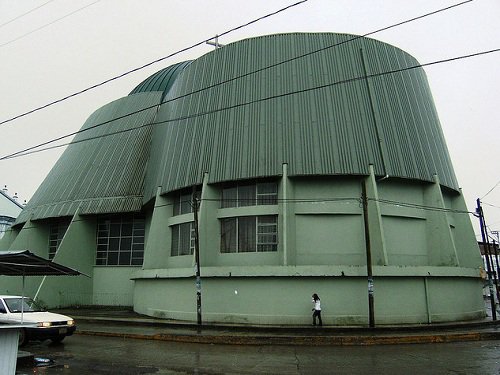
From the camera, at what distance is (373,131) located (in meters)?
24.6

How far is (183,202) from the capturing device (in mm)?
27500

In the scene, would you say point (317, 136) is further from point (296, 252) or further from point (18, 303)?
point (18, 303)

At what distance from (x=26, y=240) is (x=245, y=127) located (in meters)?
21.2

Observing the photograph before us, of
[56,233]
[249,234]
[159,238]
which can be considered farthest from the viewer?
[56,233]

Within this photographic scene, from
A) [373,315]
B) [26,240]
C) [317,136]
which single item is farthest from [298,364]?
[26,240]

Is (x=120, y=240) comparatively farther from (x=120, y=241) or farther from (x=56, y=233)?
(x=56, y=233)

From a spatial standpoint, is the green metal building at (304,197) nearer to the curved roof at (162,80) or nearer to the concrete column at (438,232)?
the concrete column at (438,232)

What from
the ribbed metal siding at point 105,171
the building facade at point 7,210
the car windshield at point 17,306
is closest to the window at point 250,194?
the ribbed metal siding at point 105,171

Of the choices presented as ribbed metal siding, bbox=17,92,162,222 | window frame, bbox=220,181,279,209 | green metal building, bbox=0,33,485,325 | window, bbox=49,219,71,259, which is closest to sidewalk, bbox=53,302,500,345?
green metal building, bbox=0,33,485,325

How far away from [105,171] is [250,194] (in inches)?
559

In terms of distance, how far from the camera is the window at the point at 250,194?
24.5m

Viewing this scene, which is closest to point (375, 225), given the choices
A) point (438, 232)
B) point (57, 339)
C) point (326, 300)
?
point (438, 232)

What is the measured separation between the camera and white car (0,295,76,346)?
14.1m

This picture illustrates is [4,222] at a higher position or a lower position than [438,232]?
higher
